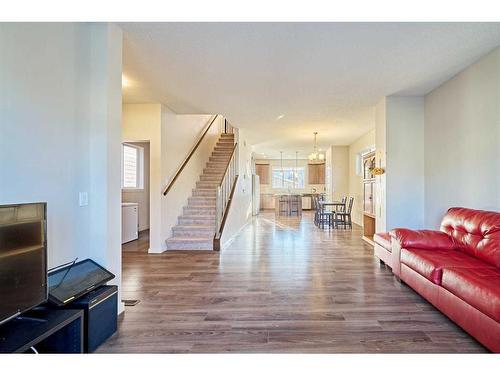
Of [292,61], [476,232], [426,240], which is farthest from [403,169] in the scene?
[292,61]

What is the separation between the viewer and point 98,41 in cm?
Result: 231

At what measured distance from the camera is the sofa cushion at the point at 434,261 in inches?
93.9

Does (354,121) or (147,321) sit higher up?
(354,121)

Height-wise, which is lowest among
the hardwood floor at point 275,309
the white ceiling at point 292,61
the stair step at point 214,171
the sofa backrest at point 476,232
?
the hardwood floor at point 275,309

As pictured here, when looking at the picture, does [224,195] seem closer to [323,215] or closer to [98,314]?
[323,215]

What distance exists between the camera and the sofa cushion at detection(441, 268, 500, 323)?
5.72 feet

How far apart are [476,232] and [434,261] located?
71cm

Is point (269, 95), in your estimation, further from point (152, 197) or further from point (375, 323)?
point (375, 323)

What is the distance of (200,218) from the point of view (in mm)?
5609

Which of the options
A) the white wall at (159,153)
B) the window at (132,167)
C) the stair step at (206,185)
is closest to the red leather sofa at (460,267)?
the white wall at (159,153)

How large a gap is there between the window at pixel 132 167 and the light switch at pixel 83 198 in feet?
15.1

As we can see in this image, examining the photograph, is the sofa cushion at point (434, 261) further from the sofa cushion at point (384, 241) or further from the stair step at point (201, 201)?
the stair step at point (201, 201)

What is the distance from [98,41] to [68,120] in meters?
0.77

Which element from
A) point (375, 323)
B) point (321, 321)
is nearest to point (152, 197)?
point (321, 321)
